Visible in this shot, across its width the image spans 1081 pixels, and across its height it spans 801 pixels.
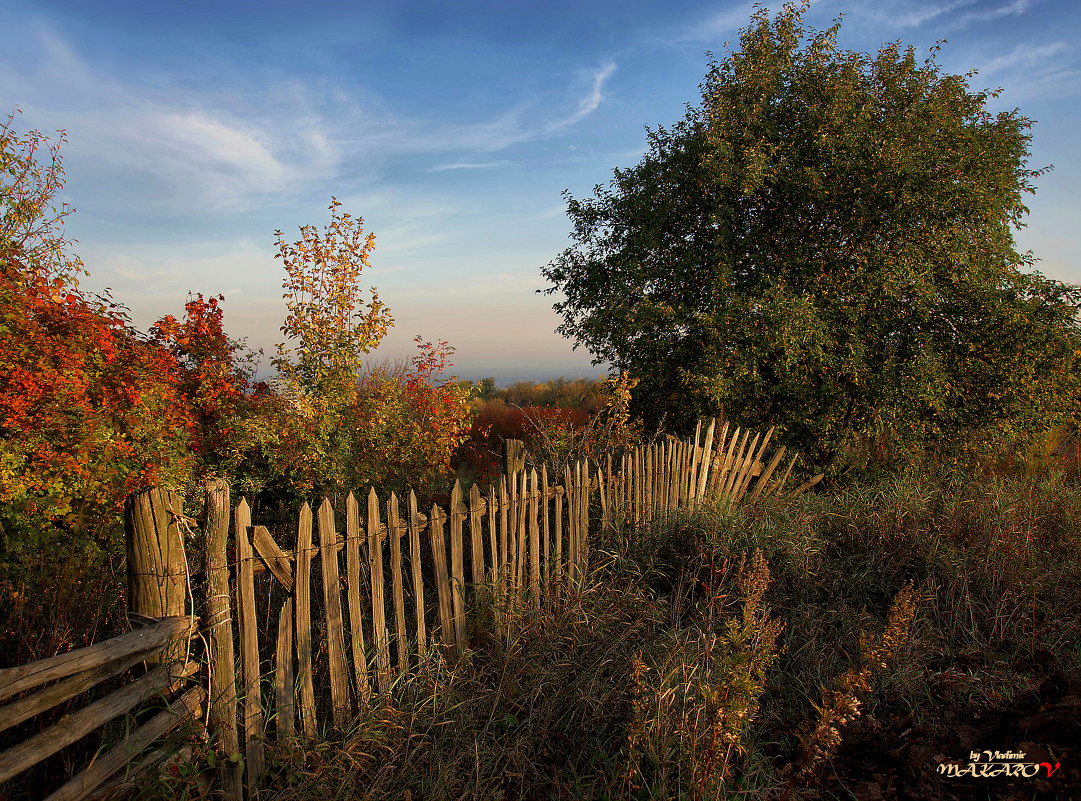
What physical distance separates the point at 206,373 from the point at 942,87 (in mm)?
11304

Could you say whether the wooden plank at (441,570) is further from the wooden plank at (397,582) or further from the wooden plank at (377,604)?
the wooden plank at (377,604)

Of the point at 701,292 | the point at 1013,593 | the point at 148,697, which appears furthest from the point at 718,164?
the point at 148,697

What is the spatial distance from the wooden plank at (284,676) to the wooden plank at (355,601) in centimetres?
27

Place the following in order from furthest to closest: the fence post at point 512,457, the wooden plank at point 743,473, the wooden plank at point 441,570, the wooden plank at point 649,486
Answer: the wooden plank at point 743,473
the wooden plank at point 649,486
the fence post at point 512,457
the wooden plank at point 441,570

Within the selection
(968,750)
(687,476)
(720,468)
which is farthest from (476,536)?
(720,468)

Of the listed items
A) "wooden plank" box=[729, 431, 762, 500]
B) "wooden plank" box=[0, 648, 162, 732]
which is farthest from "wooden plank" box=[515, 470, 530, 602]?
"wooden plank" box=[729, 431, 762, 500]

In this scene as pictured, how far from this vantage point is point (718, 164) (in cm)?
835

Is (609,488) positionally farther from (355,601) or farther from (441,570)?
(355,601)

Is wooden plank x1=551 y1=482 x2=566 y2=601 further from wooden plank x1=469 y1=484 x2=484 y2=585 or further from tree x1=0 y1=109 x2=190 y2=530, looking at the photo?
tree x1=0 y1=109 x2=190 y2=530

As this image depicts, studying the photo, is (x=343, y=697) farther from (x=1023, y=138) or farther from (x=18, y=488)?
(x=1023, y=138)

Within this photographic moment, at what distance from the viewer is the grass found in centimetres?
246

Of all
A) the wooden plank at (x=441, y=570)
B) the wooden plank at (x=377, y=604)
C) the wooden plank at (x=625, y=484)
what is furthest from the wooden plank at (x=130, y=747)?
the wooden plank at (x=625, y=484)

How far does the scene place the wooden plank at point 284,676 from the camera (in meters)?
2.55

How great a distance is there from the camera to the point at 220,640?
7.94 ft
